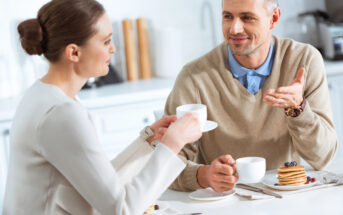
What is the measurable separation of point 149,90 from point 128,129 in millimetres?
262

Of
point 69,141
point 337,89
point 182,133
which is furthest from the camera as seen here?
point 337,89

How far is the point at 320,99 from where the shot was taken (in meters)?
2.03

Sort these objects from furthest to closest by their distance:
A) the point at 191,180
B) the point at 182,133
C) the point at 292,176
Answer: the point at 191,180 < the point at 292,176 < the point at 182,133

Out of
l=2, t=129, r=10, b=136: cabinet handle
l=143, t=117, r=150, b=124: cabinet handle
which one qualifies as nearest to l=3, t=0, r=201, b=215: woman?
l=2, t=129, r=10, b=136: cabinet handle

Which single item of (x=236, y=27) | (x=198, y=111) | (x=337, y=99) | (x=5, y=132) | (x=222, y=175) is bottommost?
(x=337, y=99)

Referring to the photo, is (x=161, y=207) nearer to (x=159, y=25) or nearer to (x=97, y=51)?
(x=97, y=51)

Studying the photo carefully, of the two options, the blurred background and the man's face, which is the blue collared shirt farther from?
the blurred background

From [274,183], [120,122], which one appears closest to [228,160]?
[274,183]

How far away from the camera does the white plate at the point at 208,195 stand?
66.1 inches

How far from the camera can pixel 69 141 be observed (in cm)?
137

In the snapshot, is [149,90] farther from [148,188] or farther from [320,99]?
[148,188]

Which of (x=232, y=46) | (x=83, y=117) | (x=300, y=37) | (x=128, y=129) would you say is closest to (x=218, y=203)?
(x=83, y=117)

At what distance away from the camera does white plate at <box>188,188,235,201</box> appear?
66.1 inches

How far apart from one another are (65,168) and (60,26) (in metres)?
0.37
